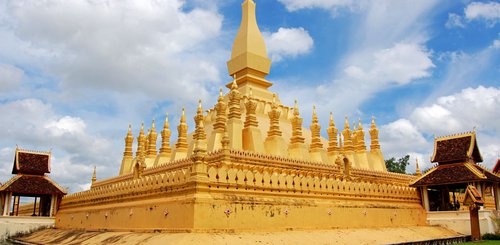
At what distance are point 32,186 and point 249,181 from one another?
1689cm

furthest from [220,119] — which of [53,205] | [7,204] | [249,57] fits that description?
[7,204]

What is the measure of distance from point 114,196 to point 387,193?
11219 millimetres

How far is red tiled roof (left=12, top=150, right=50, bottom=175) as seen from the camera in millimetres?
25289

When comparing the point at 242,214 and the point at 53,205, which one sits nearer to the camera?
the point at 242,214

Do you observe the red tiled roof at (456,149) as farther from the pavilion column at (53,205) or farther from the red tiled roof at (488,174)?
the pavilion column at (53,205)

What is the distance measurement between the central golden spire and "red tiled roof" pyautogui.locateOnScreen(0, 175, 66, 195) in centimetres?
1253

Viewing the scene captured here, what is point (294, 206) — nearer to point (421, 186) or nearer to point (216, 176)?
point (216, 176)

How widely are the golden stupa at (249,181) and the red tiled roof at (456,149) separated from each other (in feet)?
6.96

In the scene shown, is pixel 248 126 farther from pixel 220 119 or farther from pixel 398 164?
pixel 398 164

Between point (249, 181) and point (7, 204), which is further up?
point (249, 181)

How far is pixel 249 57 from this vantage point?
25.7m

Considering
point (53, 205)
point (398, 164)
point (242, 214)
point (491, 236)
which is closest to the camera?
point (242, 214)

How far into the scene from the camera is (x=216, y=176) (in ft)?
42.0

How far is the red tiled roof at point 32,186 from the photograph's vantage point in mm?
24172
